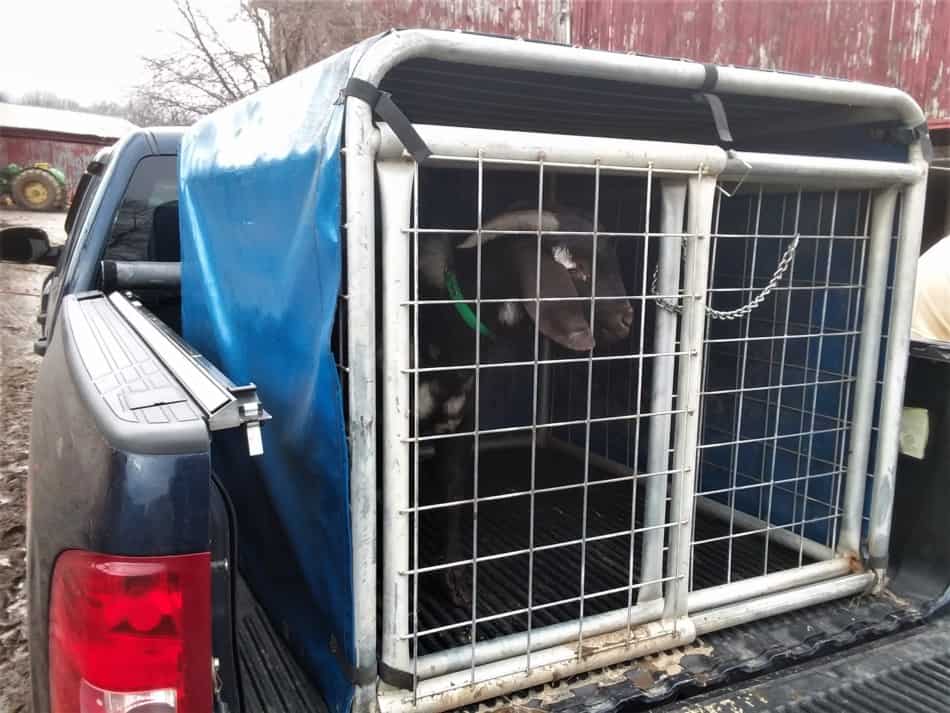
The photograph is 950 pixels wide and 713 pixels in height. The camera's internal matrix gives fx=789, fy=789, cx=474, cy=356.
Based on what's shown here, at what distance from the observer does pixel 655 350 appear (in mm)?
2512

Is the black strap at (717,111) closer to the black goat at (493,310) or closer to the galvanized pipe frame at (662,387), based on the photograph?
the galvanized pipe frame at (662,387)

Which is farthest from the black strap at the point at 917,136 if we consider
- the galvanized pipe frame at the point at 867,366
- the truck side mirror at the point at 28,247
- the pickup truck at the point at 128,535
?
the truck side mirror at the point at 28,247

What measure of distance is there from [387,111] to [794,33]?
8641 millimetres

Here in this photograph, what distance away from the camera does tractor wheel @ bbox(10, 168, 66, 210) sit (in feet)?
68.4

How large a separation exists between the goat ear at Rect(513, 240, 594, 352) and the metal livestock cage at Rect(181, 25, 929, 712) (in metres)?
0.01

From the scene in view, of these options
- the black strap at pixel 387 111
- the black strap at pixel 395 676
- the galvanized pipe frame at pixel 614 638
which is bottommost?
the galvanized pipe frame at pixel 614 638

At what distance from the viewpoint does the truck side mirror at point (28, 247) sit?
5.23 metres

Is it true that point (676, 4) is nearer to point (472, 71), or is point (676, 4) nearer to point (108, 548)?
point (472, 71)

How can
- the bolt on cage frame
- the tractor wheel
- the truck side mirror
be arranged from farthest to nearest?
1. the tractor wheel
2. the truck side mirror
3. the bolt on cage frame

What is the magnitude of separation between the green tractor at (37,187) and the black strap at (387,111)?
72.4 ft

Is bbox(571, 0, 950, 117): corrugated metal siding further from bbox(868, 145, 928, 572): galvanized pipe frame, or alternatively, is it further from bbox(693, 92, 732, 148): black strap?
bbox(693, 92, 732, 148): black strap

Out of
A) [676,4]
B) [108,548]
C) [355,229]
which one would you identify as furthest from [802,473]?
[676,4]

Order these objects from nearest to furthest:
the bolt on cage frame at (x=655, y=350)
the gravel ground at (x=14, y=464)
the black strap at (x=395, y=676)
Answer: the bolt on cage frame at (x=655, y=350) → the black strap at (x=395, y=676) → the gravel ground at (x=14, y=464)

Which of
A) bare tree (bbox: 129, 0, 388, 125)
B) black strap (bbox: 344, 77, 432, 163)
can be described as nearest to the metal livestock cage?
black strap (bbox: 344, 77, 432, 163)
